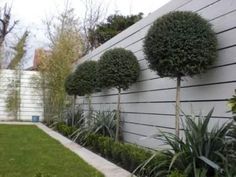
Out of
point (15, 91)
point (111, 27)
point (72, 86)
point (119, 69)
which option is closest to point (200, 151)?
point (119, 69)

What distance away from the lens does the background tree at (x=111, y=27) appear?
23719 mm

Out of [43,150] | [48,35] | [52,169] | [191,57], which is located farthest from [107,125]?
[48,35]

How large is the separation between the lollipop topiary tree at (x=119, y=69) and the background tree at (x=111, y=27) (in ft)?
49.9

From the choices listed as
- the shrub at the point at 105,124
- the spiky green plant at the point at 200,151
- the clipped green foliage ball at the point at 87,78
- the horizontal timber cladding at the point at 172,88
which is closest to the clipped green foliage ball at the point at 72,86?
the clipped green foliage ball at the point at 87,78

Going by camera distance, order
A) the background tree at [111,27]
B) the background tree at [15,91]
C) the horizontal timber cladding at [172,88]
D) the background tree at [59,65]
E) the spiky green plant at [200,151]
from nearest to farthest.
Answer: the spiky green plant at [200,151] → the horizontal timber cladding at [172,88] → the background tree at [59,65] → the background tree at [15,91] → the background tree at [111,27]

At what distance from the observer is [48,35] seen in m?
24.9

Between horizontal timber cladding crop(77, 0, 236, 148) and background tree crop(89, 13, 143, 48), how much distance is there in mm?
12242

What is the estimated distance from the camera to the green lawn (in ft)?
20.5

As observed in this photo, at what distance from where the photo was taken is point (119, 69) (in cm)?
827

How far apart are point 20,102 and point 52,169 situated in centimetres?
1420

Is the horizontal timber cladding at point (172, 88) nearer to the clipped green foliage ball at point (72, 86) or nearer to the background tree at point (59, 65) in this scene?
the clipped green foliage ball at point (72, 86)

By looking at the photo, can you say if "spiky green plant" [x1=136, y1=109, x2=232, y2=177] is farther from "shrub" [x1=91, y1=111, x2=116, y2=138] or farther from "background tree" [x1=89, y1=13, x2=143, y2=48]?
"background tree" [x1=89, y1=13, x2=143, y2=48]

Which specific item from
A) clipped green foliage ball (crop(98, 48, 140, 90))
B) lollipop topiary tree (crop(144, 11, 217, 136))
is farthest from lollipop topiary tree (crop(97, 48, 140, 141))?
lollipop topiary tree (crop(144, 11, 217, 136))

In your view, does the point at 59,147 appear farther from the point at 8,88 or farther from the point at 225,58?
the point at 8,88
